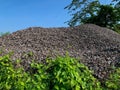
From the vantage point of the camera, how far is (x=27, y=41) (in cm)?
1066

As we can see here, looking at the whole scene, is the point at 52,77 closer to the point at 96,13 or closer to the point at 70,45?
the point at 70,45

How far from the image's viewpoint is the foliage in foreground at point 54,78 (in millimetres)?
6402

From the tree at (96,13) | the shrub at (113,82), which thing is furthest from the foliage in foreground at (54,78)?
the tree at (96,13)

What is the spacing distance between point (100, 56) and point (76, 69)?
171 cm

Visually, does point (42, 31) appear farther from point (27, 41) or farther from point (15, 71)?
point (15, 71)

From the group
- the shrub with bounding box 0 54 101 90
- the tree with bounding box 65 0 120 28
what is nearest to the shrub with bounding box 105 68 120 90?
the shrub with bounding box 0 54 101 90

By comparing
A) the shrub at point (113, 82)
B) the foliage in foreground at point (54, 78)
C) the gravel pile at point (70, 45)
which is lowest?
the shrub at point (113, 82)

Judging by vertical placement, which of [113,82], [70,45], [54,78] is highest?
[70,45]

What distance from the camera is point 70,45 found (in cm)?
1054

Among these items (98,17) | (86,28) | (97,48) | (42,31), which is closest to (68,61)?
(97,48)

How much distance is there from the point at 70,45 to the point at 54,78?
4101 mm

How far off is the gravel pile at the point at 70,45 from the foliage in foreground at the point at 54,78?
374 mm

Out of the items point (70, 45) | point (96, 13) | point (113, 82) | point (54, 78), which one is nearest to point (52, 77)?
point (54, 78)

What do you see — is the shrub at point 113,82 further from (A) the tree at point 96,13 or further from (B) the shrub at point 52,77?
(A) the tree at point 96,13
